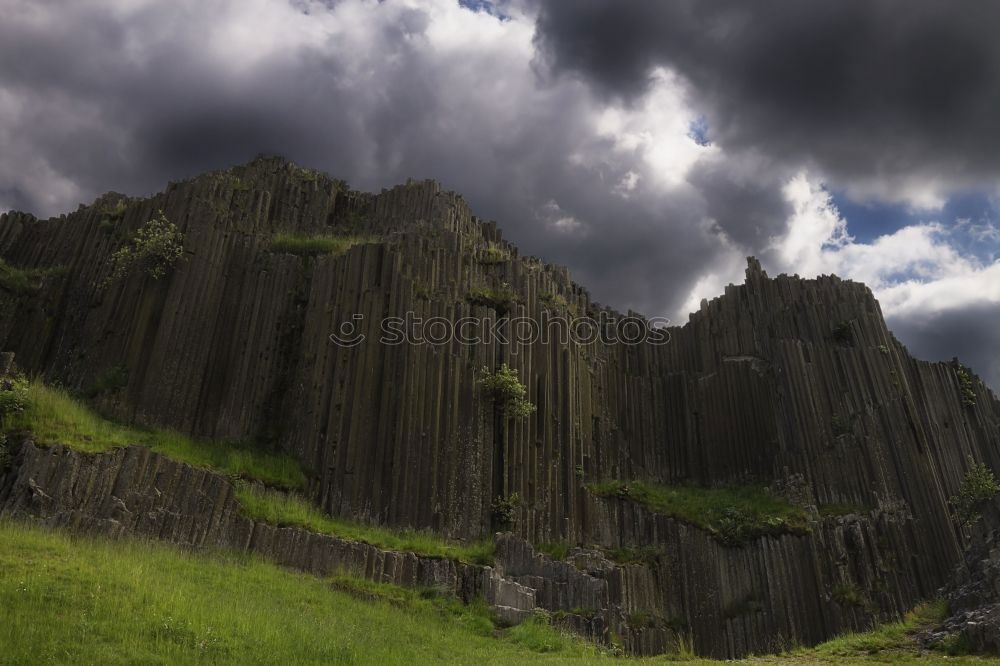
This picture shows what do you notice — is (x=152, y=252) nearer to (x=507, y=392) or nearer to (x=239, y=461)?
(x=239, y=461)

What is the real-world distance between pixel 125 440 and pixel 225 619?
Result: 33.9 feet

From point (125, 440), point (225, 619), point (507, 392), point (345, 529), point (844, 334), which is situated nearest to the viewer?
point (225, 619)

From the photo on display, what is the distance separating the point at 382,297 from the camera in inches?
1117

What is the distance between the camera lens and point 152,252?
29938mm

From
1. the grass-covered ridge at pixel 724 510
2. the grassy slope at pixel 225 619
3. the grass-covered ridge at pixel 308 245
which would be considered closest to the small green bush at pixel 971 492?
the grass-covered ridge at pixel 724 510

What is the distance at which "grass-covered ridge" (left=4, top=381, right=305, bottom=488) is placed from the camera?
2034 cm

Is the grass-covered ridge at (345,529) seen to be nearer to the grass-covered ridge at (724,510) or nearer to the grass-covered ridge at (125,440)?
the grass-covered ridge at (125,440)

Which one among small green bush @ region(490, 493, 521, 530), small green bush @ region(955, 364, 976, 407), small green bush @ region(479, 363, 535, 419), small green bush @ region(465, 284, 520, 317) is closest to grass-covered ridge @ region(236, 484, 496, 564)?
small green bush @ region(490, 493, 521, 530)

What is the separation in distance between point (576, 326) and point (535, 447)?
8.10 meters

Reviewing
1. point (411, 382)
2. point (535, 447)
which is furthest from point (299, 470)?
point (535, 447)

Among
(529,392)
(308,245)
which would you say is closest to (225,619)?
(529,392)

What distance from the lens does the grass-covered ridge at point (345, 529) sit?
21.8 metres

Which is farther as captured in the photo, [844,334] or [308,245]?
[844,334]

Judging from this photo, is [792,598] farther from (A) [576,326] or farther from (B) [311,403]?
(B) [311,403]
